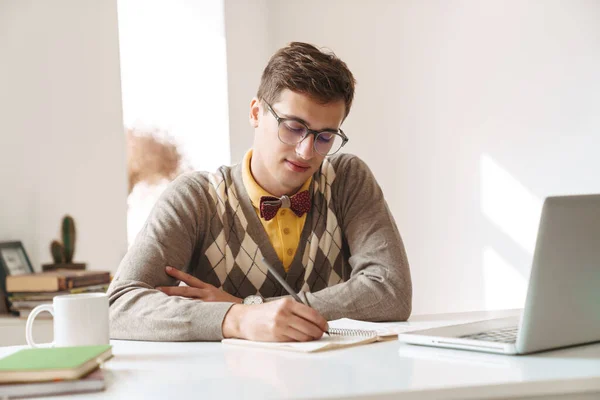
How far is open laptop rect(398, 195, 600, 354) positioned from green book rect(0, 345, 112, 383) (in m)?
0.56

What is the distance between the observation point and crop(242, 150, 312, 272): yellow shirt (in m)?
2.10

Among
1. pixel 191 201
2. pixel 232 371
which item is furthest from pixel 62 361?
pixel 191 201

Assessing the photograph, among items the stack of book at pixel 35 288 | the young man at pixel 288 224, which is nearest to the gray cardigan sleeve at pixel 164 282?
the young man at pixel 288 224

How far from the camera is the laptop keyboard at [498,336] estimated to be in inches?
50.2

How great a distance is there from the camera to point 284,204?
6.89ft

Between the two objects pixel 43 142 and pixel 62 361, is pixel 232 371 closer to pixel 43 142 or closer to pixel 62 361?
pixel 62 361

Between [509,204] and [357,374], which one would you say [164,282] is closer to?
[357,374]

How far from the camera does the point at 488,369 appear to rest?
3.68 feet

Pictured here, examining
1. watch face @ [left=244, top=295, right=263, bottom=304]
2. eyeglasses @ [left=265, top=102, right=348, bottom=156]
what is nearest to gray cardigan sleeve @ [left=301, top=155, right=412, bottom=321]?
watch face @ [left=244, top=295, right=263, bottom=304]

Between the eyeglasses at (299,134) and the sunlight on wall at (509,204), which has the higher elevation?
the eyeglasses at (299,134)

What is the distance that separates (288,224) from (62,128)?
1.69 meters

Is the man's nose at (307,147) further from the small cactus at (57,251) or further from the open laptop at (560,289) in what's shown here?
the small cactus at (57,251)

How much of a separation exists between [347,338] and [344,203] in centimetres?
75

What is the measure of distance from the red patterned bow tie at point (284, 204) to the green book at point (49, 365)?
921 millimetres
